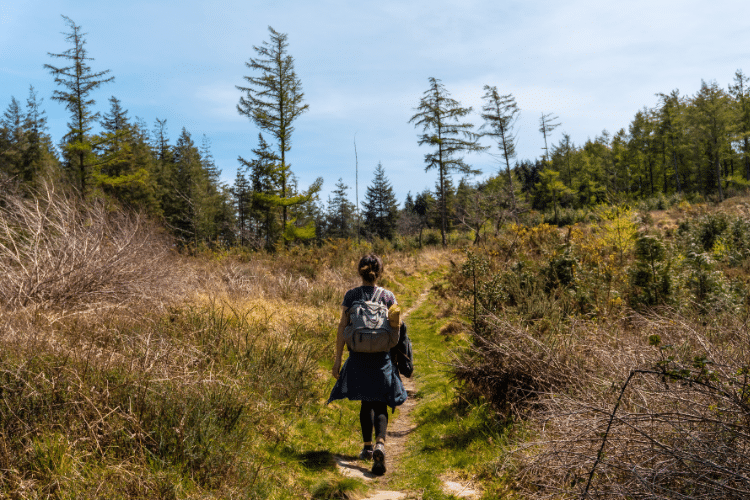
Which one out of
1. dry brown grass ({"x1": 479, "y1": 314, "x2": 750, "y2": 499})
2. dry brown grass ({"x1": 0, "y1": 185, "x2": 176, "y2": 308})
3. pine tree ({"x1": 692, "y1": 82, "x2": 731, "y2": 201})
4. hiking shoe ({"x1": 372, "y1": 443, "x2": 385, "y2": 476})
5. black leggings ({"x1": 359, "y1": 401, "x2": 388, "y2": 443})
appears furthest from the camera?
pine tree ({"x1": 692, "y1": 82, "x2": 731, "y2": 201})

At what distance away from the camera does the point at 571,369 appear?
3650 mm

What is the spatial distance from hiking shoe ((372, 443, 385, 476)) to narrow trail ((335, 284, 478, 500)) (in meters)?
0.08

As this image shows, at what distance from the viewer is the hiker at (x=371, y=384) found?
353 cm

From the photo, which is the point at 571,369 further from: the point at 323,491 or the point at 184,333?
the point at 184,333

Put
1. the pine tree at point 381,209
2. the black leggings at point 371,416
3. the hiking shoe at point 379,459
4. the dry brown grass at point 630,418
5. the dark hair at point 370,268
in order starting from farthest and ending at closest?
the pine tree at point 381,209 < the dark hair at point 370,268 < the black leggings at point 371,416 < the hiking shoe at point 379,459 < the dry brown grass at point 630,418

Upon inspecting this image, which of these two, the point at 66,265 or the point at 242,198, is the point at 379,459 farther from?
the point at 242,198

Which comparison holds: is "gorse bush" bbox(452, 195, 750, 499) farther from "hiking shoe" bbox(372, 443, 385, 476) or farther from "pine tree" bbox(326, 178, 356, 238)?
"pine tree" bbox(326, 178, 356, 238)

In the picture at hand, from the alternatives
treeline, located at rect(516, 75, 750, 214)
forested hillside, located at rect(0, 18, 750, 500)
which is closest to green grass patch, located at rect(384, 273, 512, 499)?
forested hillside, located at rect(0, 18, 750, 500)

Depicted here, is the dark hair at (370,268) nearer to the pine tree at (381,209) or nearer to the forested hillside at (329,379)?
the forested hillside at (329,379)

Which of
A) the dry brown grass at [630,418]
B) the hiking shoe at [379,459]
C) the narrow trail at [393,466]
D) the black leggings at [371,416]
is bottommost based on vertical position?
the narrow trail at [393,466]

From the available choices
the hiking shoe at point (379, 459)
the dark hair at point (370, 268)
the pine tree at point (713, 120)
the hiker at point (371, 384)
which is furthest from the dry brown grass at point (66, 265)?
the pine tree at point (713, 120)

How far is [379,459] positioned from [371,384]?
62 cm

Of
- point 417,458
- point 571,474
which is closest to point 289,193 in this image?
point 417,458

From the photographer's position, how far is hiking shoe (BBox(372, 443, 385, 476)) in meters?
3.46
